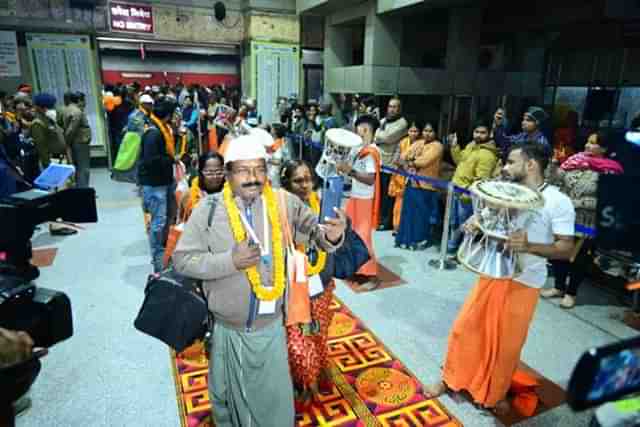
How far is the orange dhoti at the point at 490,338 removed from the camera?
2.07 meters

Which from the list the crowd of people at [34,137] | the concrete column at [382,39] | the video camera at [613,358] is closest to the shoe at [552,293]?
the video camera at [613,358]

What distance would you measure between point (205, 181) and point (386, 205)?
3.02 m

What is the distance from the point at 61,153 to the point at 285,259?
4566mm

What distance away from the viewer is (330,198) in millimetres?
1895

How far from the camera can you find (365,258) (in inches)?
90.1

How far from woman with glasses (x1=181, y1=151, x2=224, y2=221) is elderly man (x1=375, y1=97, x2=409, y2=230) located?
2.67 m

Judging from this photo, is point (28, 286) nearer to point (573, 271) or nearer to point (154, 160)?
point (154, 160)

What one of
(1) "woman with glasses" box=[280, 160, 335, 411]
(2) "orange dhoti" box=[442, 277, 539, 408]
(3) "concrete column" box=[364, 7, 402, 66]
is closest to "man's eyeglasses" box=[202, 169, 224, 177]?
(1) "woman with glasses" box=[280, 160, 335, 411]

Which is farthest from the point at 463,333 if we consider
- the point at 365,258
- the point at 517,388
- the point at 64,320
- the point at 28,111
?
the point at 28,111

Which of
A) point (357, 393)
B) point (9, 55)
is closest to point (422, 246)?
point (357, 393)

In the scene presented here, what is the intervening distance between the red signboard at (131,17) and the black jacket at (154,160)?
5472 mm

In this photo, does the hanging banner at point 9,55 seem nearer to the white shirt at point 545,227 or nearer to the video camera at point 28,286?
the video camera at point 28,286

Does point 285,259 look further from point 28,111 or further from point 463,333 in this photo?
point 28,111

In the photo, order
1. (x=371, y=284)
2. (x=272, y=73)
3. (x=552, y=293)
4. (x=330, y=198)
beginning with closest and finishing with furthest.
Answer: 1. (x=330, y=198)
2. (x=552, y=293)
3. (x=371, y=284)
4. (x=272, y=73)
